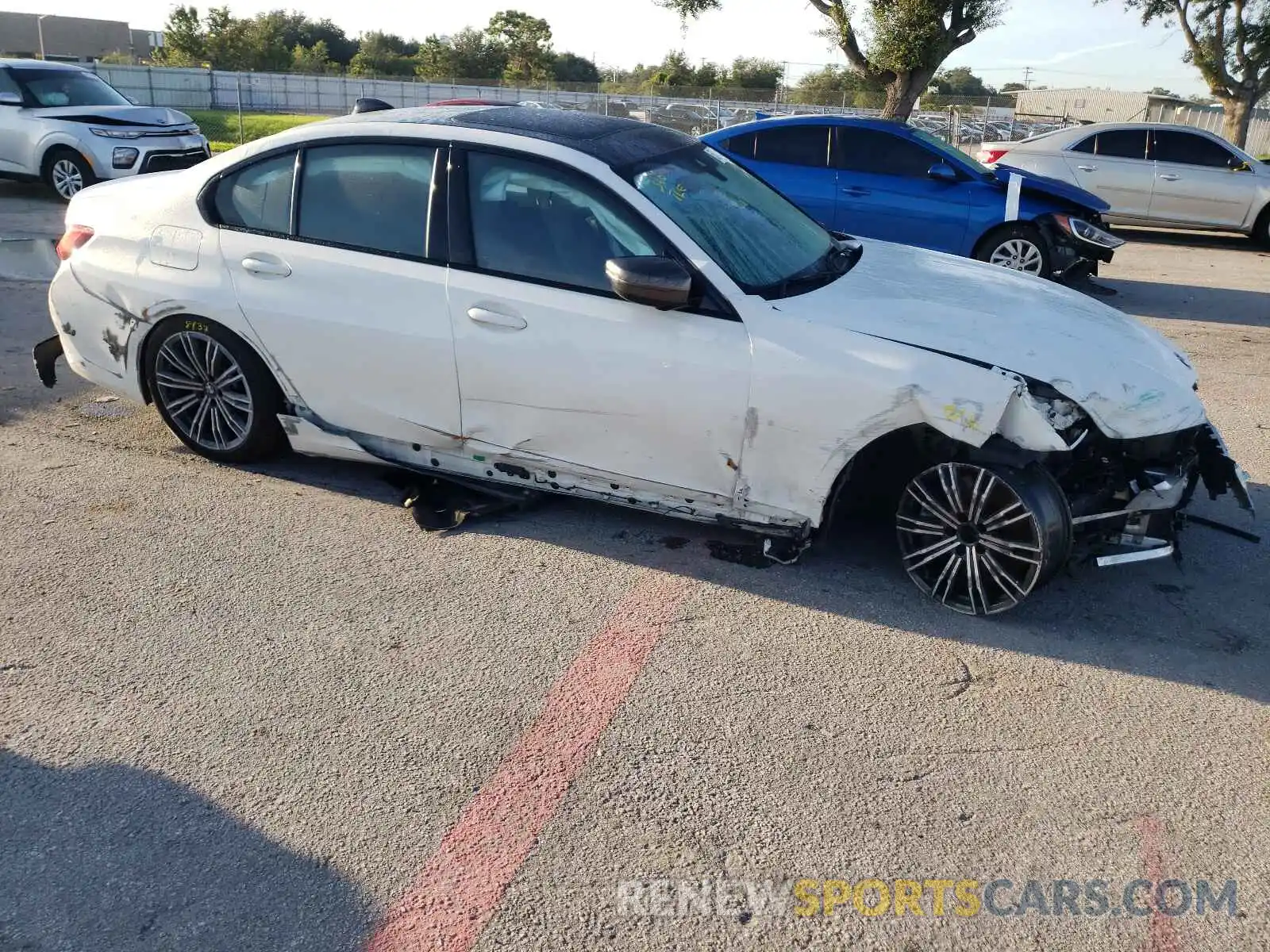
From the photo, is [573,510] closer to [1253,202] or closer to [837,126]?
[837,126]

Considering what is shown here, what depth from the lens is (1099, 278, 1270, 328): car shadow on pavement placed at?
378 inches

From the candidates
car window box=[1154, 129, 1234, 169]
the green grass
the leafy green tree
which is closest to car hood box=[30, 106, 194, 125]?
the green grass

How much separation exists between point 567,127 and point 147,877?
3.31m

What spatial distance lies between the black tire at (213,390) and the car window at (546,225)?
1.30 metres

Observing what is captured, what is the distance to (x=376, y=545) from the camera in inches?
176

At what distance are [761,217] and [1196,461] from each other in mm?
2079

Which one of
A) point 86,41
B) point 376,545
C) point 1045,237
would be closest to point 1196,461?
point 376,545

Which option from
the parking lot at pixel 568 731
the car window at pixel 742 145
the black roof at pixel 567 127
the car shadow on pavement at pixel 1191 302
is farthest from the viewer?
the car window at pixel 742 145

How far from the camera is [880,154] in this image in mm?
9828

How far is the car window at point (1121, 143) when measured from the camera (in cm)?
1405

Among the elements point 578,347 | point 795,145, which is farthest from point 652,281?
point 795,145

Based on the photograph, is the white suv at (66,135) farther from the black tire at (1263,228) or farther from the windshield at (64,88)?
the black tire at (1263,228)

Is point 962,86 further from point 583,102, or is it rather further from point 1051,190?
point 1051,190

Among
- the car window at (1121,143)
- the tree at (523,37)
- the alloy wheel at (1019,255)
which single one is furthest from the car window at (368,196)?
the tree at (523,37)
